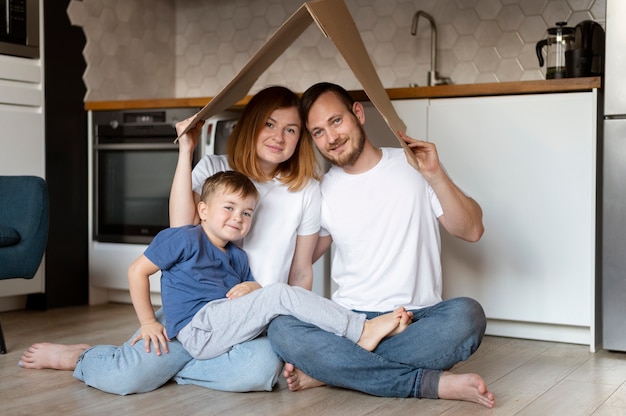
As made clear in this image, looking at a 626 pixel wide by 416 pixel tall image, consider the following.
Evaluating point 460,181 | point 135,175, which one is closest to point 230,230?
point 460,181

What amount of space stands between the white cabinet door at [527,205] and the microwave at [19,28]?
1692 mm

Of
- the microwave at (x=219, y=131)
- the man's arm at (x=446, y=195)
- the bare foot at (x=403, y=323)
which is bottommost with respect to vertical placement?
the bare foot at (x=403, y=323)

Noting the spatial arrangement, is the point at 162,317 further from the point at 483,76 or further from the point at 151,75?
the point at 151,75

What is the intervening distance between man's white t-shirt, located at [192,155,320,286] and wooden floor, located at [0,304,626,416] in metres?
0.32

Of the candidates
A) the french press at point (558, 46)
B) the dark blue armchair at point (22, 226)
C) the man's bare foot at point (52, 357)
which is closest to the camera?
the man's bare foot at point (52, 357)

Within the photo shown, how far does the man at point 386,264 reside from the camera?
2102mm

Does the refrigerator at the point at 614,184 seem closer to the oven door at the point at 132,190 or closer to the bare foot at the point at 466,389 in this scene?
the bare foot at the point at 466,389

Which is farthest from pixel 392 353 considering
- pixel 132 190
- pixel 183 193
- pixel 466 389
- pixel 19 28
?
pixel 19 28

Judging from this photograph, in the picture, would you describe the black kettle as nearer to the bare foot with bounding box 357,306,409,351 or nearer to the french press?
the french press

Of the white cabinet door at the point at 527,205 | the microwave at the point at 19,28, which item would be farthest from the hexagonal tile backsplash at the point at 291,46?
the white cabinet door at the point at 527,205

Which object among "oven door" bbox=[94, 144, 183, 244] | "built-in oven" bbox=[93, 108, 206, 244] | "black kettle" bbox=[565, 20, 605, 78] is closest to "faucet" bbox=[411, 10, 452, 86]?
"black kettle" bbox=[565, 20, 605, 78]

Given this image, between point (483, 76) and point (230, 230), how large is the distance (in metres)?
1.89

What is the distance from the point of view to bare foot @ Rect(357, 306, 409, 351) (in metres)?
2.13

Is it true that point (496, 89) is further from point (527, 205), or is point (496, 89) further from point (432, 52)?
point (432, 52)
